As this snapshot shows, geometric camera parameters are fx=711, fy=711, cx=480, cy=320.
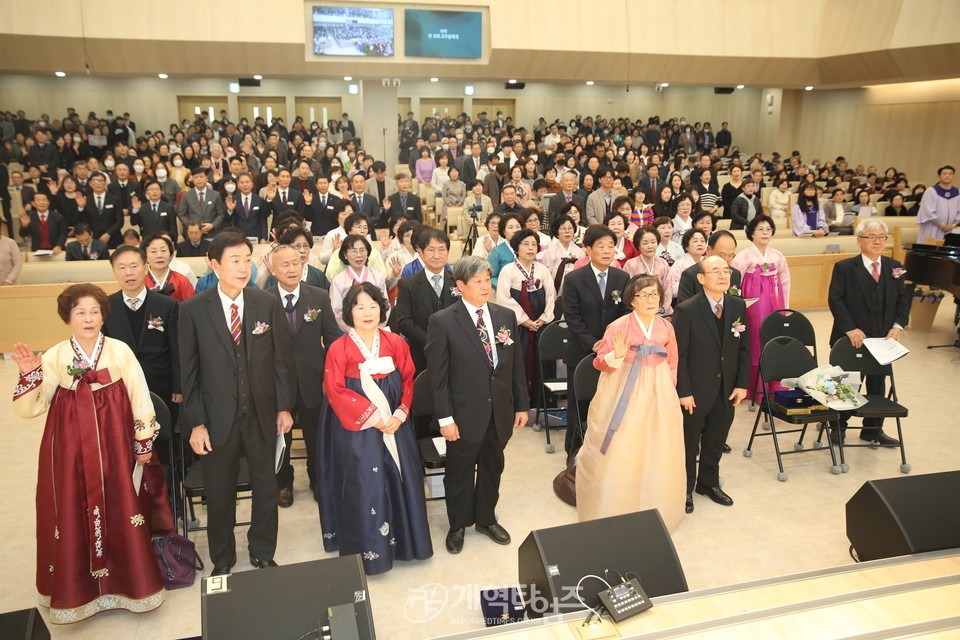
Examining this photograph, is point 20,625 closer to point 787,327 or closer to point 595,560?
point 595,560

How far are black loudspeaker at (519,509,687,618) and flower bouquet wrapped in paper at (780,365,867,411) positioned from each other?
288 cm

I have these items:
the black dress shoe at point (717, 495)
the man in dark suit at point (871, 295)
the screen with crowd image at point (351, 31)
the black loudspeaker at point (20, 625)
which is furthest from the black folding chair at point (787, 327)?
the screen with crowd image at point (351, 31)

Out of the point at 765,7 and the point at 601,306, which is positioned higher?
the point at 765,7

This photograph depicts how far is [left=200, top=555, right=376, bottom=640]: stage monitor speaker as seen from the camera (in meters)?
2.44

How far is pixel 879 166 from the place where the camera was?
1894 cm

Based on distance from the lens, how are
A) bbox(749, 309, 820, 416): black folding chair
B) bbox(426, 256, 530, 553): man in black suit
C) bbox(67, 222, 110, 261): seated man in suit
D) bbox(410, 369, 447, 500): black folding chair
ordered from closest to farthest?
bbox(426, 256, 530, 553): man in black suit < bbox(410, 369, 447, 500): black folding chair < bbox(749, 309, 820, 416): black folding chair < bbox(67, 222, 110, 261): seated man in suit

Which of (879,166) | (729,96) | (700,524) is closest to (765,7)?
(879,166)

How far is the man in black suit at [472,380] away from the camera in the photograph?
400 centimetres

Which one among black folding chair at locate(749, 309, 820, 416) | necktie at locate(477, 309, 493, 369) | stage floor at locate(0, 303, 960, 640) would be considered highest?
necktie at locate(477, 309, 493, 369)

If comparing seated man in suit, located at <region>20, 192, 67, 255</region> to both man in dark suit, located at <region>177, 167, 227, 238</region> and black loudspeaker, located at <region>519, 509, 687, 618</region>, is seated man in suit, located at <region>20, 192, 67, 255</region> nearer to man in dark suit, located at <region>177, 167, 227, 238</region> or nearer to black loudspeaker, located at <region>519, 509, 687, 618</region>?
man in dark suit, located at <region>177, 167, 227, 238</region>

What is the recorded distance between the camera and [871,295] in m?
5.61

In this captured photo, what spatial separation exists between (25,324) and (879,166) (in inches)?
773

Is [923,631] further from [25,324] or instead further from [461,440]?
[25,324]

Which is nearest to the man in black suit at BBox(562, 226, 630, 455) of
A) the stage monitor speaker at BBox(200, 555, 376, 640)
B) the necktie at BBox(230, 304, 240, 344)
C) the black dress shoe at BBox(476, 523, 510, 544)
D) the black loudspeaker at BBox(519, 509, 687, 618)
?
the black dress shoe at BBox(476, 523, 510, 544)
